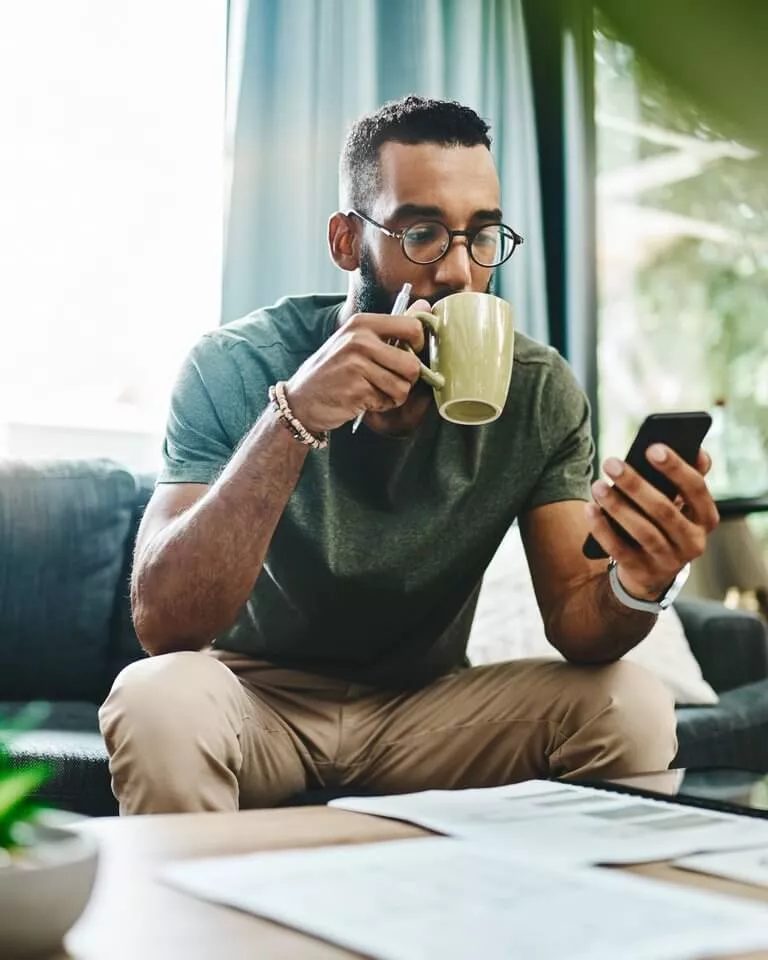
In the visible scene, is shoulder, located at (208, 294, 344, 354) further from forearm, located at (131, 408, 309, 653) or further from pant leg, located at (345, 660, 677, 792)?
pant leg, located at (345, 660, 677, 792)

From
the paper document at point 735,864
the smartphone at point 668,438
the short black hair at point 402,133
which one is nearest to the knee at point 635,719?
the smartphone at point 668,438

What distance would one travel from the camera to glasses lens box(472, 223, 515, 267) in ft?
4.87

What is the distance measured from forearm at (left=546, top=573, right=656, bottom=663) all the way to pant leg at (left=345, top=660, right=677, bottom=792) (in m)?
0.02

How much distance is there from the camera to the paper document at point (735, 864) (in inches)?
26.2

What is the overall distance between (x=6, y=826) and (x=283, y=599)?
37.2 inches

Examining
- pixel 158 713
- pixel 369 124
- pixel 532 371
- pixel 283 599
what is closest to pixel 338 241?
pixel 369 124

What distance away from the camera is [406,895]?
582 mm

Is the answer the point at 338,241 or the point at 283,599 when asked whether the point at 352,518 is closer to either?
the point at 283,599

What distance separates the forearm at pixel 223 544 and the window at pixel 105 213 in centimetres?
126

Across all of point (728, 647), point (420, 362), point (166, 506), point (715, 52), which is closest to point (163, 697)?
point (166, 506)

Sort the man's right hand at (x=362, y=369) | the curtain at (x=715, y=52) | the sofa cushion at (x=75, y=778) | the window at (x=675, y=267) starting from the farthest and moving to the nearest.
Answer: the curtain at (x=715, y=52) < the window at (x=675, y=267) < the sofa cushion at (x=75, y=778) < the man's right hand at (x=362, y=369)

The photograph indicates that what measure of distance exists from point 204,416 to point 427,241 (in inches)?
14.6

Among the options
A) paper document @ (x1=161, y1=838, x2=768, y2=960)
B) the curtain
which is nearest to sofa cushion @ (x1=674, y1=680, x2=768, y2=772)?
paper document @ (x1=161, y1=838, x2=768, y2=960)

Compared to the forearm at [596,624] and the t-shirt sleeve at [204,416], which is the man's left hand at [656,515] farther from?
the t-shirt sleeve at [204,416]
